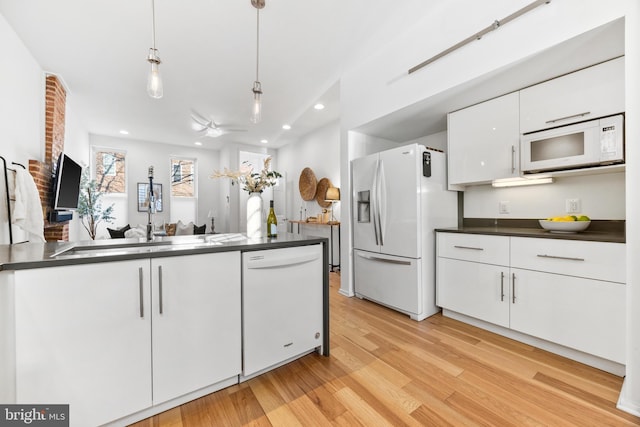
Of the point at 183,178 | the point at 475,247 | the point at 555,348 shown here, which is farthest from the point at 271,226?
the point at 183,178

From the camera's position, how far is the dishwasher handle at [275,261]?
161 centimetres

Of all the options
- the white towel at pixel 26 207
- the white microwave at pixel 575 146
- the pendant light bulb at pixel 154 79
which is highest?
the pendant light bulb at pixel 154 79

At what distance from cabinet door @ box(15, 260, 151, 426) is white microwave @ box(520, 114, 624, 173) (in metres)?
2.81

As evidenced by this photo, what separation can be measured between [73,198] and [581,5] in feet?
18.1

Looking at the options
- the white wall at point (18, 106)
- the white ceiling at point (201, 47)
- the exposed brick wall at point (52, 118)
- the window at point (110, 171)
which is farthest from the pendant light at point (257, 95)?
the window at point (110, 171)

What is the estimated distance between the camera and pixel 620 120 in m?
1.73

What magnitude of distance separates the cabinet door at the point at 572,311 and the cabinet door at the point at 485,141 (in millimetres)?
924

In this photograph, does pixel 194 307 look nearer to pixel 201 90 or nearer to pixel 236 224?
pixel 201 90

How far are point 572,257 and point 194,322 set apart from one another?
2.47 meters

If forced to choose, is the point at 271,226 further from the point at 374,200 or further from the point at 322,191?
the point at 322,191

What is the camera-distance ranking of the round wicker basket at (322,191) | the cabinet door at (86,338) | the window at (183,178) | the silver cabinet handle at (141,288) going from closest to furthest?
1. the cabinet door at (86,338)
2. the silver cabinet handle at (141,288)
3. the round wicker basket at (322,191)
4. the window at (183,178)

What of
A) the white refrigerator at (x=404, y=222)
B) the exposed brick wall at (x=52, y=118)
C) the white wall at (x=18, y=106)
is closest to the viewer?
the white wall at (x=18, y=106)

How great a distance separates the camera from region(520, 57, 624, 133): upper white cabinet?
1.77m

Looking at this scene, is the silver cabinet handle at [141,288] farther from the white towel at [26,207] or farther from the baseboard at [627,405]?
the baseboard at [627,405]
